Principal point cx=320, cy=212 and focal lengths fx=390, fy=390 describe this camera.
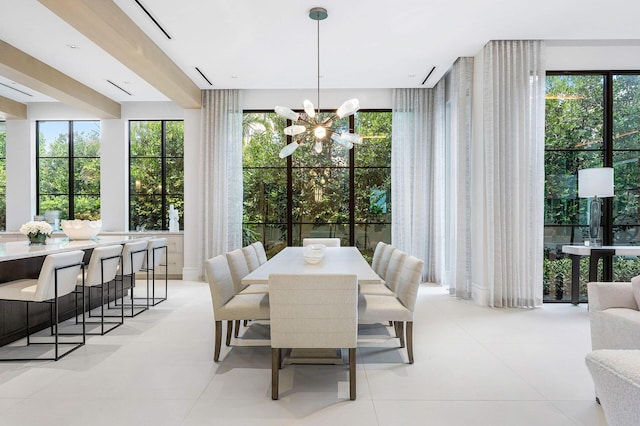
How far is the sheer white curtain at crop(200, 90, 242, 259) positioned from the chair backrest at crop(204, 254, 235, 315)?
345 centimetres

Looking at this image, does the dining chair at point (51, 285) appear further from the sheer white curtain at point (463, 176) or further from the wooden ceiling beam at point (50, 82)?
the sheer white curtain at point (463, 176)

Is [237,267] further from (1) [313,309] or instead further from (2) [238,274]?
(1) [313,309]

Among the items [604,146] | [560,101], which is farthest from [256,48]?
[604,146]

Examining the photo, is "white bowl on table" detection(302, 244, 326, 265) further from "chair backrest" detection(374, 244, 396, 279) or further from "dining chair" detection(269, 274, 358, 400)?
"dining chair" detection(269, 274, 358, 400)

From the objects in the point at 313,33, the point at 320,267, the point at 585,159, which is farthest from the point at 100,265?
the point at 585,159

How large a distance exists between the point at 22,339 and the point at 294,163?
4.56m

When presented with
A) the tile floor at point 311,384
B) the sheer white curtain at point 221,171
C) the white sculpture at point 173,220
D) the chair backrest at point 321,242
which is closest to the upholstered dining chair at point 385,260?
the tile floor at point 311,384

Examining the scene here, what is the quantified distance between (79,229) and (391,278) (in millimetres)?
3659

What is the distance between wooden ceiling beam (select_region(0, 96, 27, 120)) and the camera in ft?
22.3

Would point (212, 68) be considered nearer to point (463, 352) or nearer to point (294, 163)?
point (294, 163)

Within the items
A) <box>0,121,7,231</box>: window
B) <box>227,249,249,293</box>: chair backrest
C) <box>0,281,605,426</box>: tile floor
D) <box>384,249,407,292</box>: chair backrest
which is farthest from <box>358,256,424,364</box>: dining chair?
<box>0,121,7,231</box>: window

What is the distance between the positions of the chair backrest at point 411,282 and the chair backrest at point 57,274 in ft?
9.07

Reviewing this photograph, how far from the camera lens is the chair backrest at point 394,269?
3.53 meters

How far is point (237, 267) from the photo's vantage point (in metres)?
3.68
